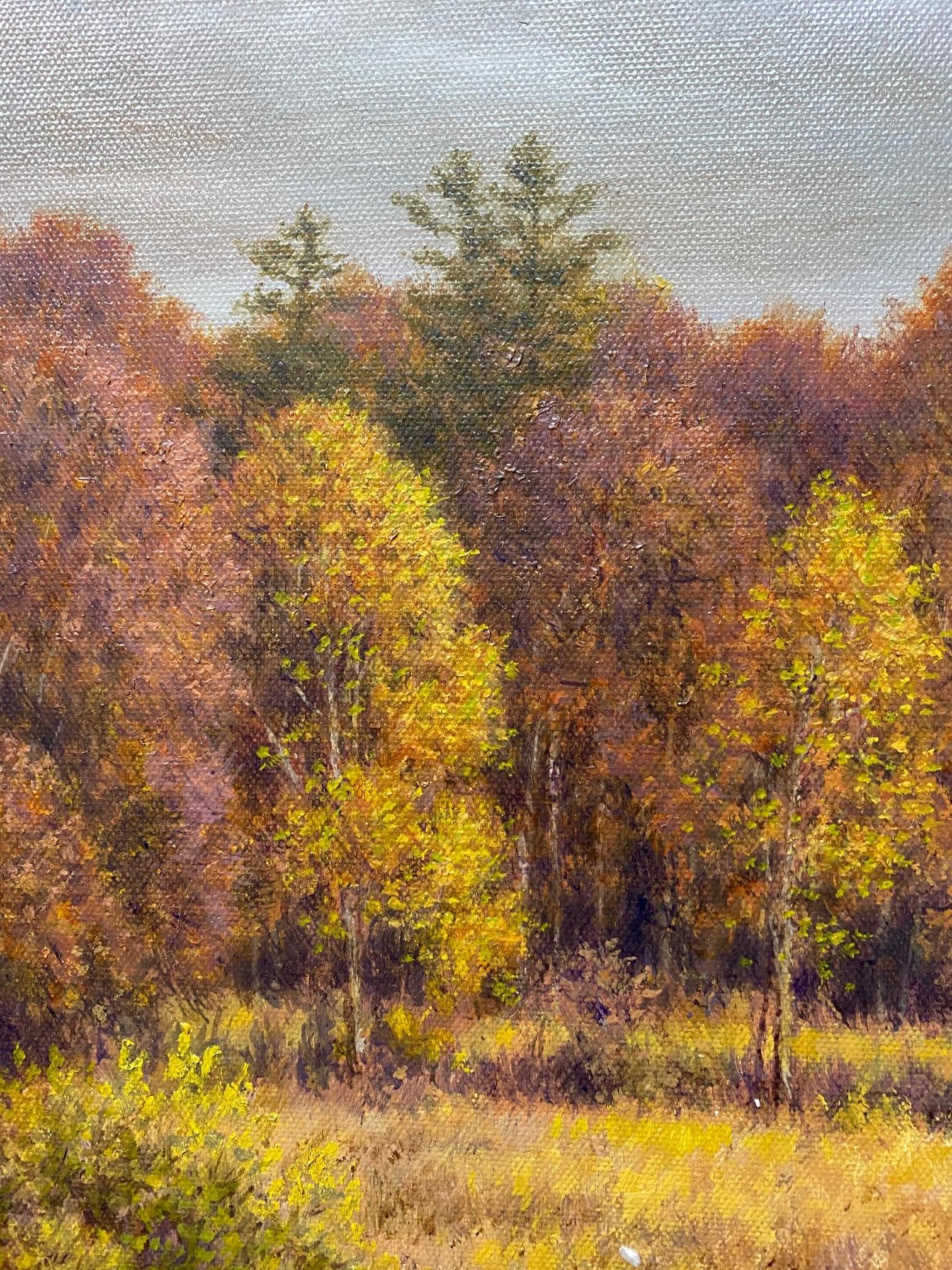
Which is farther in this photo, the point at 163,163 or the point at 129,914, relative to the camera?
the point at 129,914

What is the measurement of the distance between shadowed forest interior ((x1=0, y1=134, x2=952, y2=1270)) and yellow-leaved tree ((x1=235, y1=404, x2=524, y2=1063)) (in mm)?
15

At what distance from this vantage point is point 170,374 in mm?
4070

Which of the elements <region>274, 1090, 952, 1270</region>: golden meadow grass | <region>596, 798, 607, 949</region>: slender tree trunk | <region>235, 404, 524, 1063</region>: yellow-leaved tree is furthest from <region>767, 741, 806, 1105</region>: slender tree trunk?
<region>235, 404, 524, 1063</region>: yellow-leaved tree

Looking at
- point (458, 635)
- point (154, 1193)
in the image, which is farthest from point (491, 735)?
point (154, 1193)

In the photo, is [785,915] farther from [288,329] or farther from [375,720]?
[288,329]

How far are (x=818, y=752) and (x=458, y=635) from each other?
141 cm

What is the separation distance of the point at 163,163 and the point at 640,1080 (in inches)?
143

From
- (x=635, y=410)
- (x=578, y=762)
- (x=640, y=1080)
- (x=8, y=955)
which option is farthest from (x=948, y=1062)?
(x=8, y=955)

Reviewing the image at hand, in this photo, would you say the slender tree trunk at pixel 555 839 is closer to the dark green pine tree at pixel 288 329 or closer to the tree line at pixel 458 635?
the tree line at pixel 458 635

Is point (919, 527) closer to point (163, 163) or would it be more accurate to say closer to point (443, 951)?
point (443, 951)

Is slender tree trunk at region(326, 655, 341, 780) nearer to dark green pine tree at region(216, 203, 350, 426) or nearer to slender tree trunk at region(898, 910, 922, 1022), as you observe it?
dark green pine tree at region(216, 203, 350, 426)

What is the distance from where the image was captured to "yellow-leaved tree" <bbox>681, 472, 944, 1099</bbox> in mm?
4102

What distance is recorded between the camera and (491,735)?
14.0 ft

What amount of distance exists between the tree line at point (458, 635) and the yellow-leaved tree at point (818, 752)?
0.04 ft
